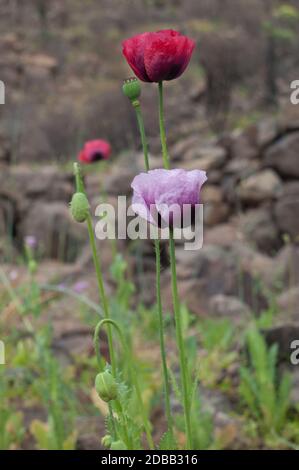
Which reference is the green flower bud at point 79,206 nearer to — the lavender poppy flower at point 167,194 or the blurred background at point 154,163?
the lavender poppy flower at point 167,194

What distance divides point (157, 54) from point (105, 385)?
1.43 feet

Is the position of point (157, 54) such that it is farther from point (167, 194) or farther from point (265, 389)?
point (265, 389)

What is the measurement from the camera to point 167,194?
890 millimetres

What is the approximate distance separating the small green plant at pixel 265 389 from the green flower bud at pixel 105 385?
1.09 m

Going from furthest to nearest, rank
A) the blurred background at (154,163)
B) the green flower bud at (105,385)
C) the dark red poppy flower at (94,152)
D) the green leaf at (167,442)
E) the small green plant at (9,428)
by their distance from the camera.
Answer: the blurred background at (154,163), the dark red poppy flower at (94,152), the small green plant at (9,428), the green leaf at (167,442), the green flower bud at (105,385)

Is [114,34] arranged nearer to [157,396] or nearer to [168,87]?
[168,87]

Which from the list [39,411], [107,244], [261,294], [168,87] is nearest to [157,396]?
[39,411]

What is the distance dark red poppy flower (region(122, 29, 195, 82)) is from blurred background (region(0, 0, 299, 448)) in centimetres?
92

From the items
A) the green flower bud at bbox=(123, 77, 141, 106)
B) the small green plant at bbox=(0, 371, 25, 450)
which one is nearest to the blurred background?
the small green plant at bbox=(0, 371, 25, 450)

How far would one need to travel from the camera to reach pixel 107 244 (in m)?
4.23

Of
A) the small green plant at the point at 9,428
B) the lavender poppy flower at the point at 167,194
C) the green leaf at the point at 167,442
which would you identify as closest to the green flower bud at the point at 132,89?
the lavender poppy flower at the point at 167,194

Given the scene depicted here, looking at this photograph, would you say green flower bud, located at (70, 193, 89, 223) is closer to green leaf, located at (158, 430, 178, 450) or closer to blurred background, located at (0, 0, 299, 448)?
green leaf, located at (158, 430, 178, 450)

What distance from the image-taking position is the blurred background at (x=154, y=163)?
2826mm

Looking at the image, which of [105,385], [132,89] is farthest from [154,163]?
[105,385]
